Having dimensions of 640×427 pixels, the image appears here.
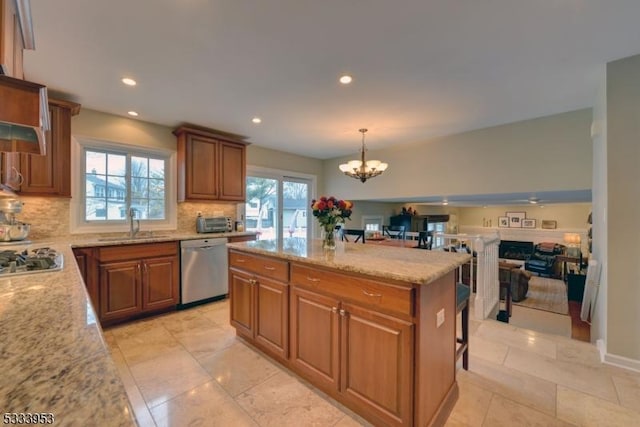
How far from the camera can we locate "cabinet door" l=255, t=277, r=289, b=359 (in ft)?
7.00

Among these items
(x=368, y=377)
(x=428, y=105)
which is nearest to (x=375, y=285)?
(x=368, y=377)

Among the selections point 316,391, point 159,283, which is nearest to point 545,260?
point 316,391

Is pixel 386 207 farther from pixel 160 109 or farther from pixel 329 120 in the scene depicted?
pixel 160 109

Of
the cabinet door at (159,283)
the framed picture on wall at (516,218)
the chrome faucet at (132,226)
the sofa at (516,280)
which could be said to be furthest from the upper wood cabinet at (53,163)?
the framed picture on wall at (516,218)

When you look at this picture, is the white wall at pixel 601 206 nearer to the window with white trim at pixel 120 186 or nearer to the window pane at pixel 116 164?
the window with white trim at pixel 120 186

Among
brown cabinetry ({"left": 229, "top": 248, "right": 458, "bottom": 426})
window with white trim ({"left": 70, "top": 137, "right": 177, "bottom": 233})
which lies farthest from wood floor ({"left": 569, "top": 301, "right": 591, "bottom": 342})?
window with white trim ({"left": 70, "top": 137, "right": 177, "bottom": 233})

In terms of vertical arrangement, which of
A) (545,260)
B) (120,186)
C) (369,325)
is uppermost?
(120,186)

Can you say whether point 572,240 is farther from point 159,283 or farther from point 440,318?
point 159,283

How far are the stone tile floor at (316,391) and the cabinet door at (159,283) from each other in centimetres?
47

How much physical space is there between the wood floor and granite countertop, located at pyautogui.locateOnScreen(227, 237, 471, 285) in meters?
2.27

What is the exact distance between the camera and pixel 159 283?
3.27 m

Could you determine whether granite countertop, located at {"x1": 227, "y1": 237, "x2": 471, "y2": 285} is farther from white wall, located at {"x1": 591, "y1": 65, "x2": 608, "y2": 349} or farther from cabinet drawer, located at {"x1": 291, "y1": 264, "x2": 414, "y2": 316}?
white wall, located at {"x1": 591, "y1": 65, "x2": 608, "y2": 349}

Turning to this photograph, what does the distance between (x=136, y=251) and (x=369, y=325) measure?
9.17ft

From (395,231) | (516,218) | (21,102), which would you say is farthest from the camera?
(516,218)
